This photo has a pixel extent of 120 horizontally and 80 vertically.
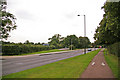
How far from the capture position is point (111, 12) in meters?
12.9

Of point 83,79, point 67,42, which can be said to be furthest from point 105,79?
point 67,42

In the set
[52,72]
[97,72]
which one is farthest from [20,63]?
[97,72]

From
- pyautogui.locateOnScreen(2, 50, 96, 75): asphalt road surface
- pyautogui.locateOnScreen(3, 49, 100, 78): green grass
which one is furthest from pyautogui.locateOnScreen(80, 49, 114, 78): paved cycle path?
pyautogui.locateOnScreen(2, 50, 96, 75): asphalt road surface

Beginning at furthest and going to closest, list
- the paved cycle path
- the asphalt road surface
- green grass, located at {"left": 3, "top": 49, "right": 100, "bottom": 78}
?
the asphalt road surface
green grass, located at {"left": 3, "top": 49, "right": 100, "bottom": 78}
the paved cycle path

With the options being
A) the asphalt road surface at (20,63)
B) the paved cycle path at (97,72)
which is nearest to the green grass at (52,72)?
the paved cycle path at (97,72)

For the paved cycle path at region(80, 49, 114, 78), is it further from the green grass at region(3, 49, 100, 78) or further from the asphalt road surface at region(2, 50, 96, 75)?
the asphalt road surface at region(2, 50, 96, 75)

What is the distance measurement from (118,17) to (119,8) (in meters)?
0.87

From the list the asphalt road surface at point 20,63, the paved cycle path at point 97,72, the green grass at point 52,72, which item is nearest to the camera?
the paved cycle path at point 97,72

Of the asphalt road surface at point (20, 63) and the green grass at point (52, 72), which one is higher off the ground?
the green grass at point (52, 72)

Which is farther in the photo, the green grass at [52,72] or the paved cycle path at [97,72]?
the green grass at [52,72]

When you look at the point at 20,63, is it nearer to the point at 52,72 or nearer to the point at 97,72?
the point at 52,72

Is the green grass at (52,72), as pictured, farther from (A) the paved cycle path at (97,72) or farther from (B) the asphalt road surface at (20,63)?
(B) the asphalt road surface at (20,63)

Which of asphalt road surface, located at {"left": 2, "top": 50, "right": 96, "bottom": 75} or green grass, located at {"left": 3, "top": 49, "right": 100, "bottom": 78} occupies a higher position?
green grass, located at {"left": 3, "top": 49, "right": 100, "bottom": 78}

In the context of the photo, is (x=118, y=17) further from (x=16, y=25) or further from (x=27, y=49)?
(x=27, y=49)
